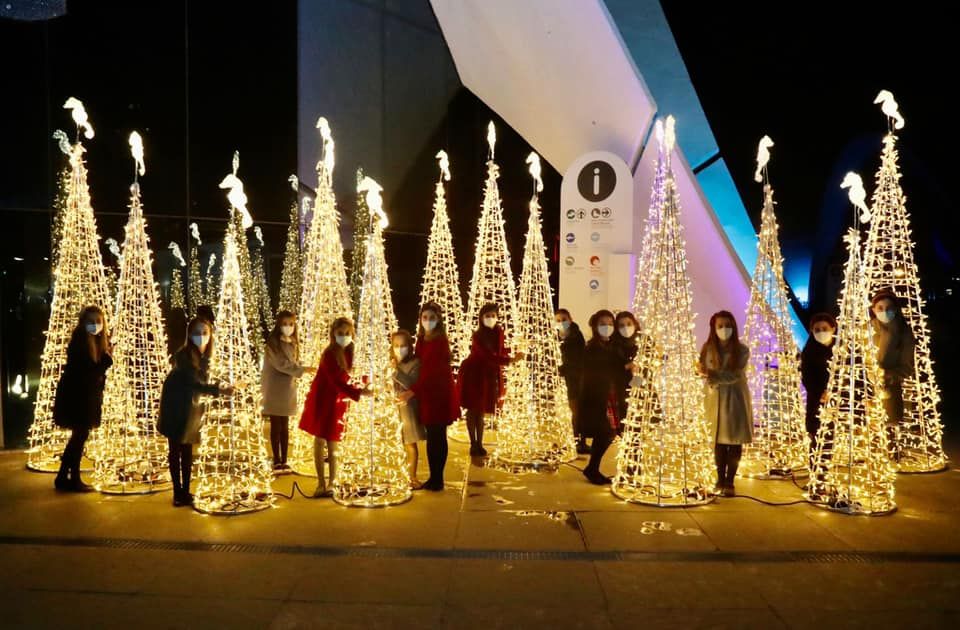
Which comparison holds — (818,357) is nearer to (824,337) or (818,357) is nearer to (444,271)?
(824,337)

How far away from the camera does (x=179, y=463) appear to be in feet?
18.0

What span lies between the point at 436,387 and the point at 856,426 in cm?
329

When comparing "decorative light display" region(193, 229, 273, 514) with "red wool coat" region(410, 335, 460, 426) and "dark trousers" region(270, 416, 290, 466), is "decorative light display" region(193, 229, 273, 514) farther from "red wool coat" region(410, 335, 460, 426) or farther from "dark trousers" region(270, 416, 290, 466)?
"red wool coat" region(410, 335, 460, 426)

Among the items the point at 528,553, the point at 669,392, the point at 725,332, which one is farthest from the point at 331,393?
the point at 725,332

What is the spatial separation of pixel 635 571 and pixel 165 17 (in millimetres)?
10081

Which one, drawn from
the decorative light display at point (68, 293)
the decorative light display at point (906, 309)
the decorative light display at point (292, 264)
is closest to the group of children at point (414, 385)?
the decorative light display at point (906, 309)

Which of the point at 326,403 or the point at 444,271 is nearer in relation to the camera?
the point at 326,403

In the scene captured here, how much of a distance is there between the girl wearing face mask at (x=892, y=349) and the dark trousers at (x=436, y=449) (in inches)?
164

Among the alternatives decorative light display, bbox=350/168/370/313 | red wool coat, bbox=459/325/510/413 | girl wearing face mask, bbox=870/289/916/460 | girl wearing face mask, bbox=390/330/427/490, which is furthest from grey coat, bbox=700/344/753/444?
decorative light display, bbox=350/168/370/313

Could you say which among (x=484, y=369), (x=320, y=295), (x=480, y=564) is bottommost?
(x=480, y=564)

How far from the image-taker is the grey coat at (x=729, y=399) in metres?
5.61

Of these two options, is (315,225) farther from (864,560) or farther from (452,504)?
(864,560)

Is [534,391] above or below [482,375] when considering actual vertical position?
below

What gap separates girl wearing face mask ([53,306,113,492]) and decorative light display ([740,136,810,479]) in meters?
5.75
